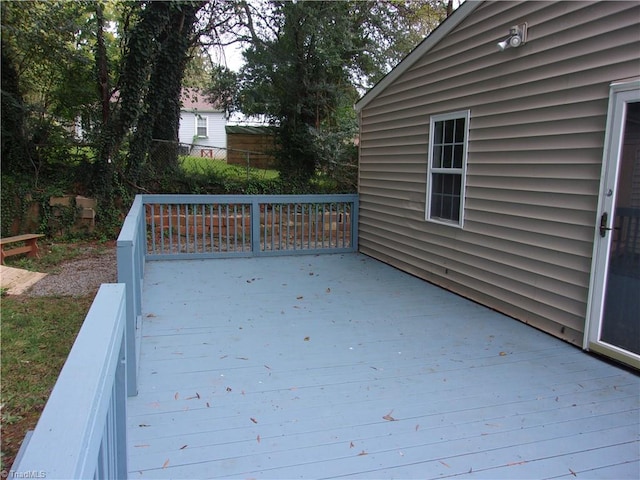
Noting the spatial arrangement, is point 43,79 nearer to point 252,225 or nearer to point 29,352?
point 252,225

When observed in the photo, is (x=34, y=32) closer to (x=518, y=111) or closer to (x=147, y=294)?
(x=147, y=294)

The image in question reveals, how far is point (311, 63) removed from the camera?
30.3 feet

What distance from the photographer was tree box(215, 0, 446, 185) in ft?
29.1

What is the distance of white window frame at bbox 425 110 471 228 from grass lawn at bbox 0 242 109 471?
150 inches

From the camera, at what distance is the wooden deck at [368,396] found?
81.7 inches

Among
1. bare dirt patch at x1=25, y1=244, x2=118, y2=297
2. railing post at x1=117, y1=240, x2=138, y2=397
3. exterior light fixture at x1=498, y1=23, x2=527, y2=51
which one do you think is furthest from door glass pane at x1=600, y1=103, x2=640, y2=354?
bare dirt patch at x1=25, y1=244, x2=118, y2=297

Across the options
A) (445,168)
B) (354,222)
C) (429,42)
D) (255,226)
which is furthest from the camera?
(354,222)

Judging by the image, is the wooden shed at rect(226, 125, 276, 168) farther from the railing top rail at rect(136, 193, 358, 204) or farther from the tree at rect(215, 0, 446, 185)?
the railing top rail at rect(136, 193, 358, 204)

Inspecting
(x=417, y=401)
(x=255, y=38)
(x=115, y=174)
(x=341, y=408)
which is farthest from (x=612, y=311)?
(x=255, y=38)

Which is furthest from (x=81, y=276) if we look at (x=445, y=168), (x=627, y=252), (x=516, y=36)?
(x=627, y=252)

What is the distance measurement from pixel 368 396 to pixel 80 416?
2034 millimetres

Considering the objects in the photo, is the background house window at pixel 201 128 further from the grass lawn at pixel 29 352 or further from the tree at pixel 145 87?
the grass lawn at pixel 29 352

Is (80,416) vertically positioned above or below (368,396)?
above

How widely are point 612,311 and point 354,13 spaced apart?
8322 mm
